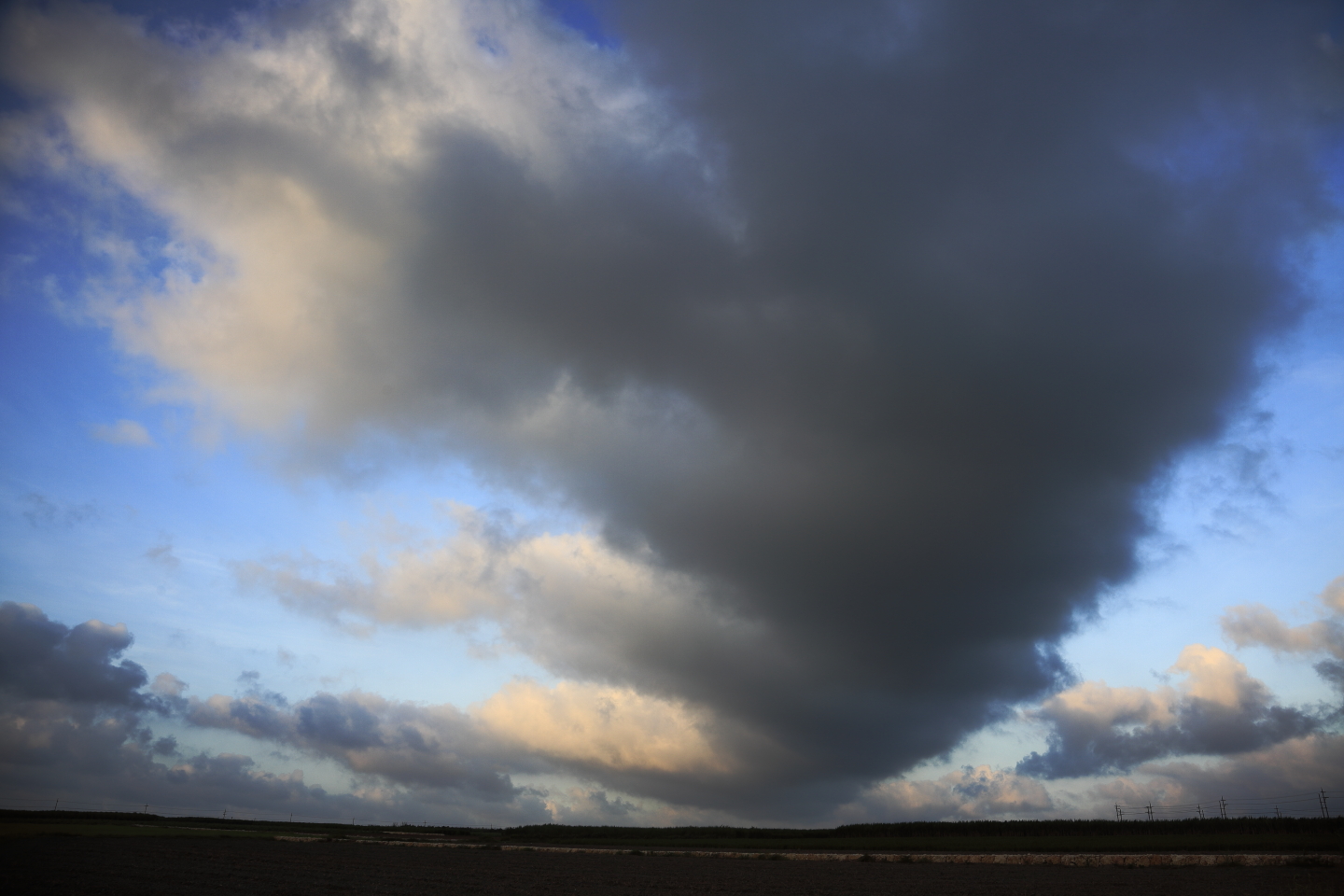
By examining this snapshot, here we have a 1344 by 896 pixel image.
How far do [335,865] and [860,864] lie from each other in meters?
50.3

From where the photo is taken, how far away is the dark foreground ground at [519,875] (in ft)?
136

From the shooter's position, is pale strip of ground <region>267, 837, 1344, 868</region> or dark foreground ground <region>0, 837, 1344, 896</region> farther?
pale strip of ground <region>267, 837, 1344, 868</region>

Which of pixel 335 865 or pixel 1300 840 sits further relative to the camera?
pixel 1300 840

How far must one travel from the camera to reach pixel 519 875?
5384cm

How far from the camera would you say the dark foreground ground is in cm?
4147

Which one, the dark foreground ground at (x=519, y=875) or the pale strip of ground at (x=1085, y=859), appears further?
the pale strip of ground at (x=1085, y=859)

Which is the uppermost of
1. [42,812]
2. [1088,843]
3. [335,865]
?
[335,865]

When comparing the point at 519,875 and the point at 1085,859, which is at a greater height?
the point at 519,875

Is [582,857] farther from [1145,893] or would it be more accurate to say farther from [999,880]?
[1145,893]

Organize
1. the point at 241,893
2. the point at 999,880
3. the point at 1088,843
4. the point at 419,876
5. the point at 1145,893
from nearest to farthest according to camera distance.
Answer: the point at 241,893
the point at 1145,893
the point at 419,876
the point at 999,880
the point at 1088,843

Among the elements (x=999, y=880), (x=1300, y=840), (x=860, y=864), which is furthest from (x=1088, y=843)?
(x=999, y=880)

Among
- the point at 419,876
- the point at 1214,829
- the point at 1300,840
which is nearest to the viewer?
the point at 419,876

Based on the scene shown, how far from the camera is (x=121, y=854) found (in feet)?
191

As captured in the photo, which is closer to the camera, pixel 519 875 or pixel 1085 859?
pixel 519 875
